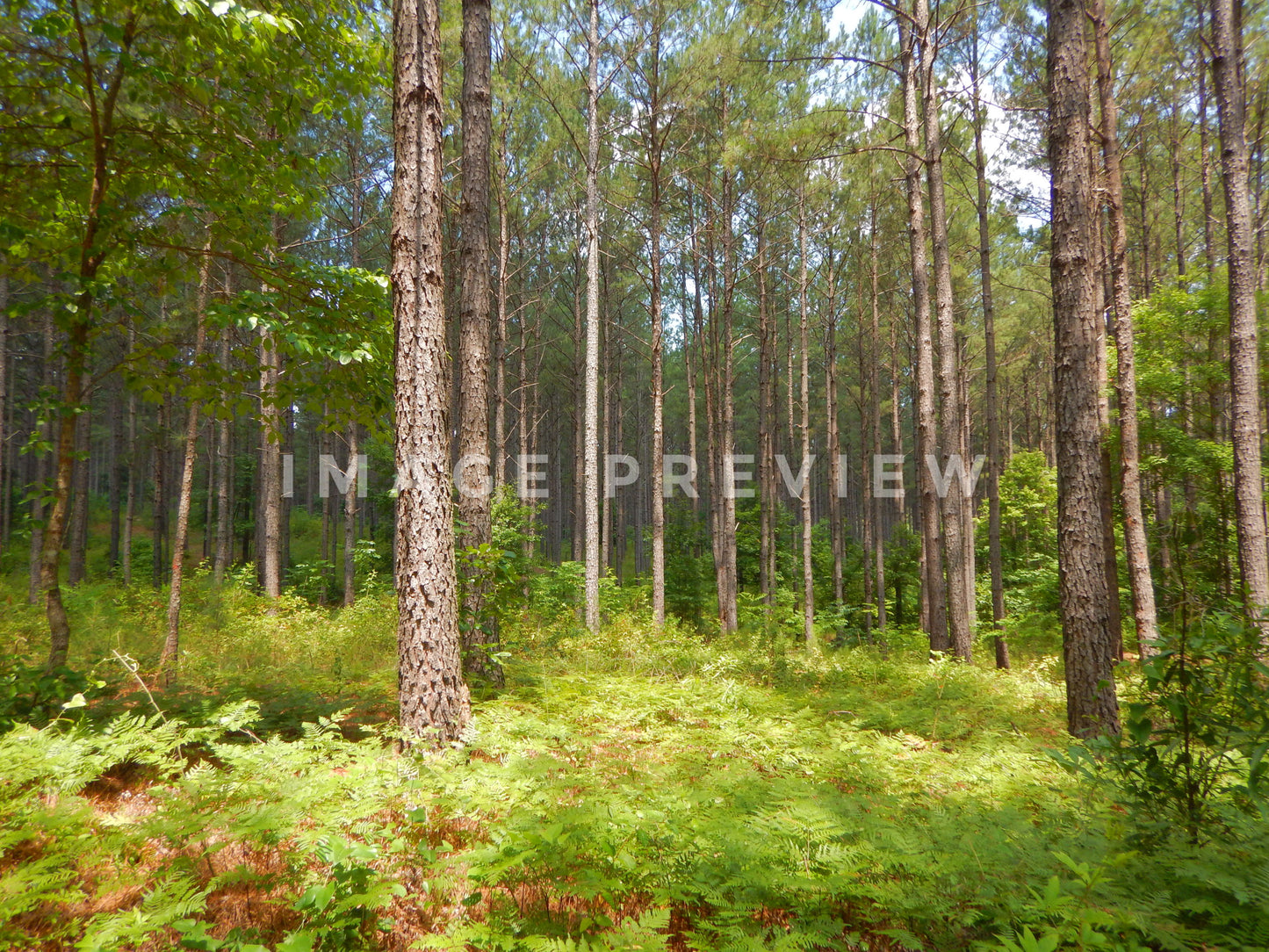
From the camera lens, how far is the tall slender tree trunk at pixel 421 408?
14.1ft

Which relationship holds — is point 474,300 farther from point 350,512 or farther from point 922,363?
point 350,512

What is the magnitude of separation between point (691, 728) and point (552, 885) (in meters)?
3.03

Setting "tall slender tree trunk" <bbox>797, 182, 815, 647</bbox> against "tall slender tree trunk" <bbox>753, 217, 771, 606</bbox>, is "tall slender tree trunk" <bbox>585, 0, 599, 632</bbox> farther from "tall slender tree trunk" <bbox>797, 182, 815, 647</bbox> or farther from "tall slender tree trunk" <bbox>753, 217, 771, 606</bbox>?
"tall slender tree trunk" <bbox>797, 182, 815, 647</bbox>

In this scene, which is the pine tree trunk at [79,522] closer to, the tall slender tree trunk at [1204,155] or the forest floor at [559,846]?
the forest floor at [559,846]

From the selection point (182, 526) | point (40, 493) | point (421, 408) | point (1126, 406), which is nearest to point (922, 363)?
point (1126, 406)

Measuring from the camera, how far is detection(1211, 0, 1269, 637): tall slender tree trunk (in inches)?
299

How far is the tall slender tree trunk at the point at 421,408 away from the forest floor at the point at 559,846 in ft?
1.74

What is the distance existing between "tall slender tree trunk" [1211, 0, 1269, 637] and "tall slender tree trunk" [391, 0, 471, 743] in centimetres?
1002

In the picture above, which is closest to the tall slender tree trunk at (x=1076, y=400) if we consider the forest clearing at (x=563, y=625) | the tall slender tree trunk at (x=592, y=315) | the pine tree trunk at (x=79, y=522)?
the forest clearing at (x=563, y=625)

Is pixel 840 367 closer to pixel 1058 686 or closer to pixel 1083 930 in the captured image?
pixel 1058 686

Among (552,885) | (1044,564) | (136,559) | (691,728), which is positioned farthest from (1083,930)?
(136,559)

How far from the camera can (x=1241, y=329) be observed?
7715mm

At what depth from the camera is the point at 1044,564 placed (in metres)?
17.4

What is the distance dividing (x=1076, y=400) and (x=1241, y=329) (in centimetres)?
574
